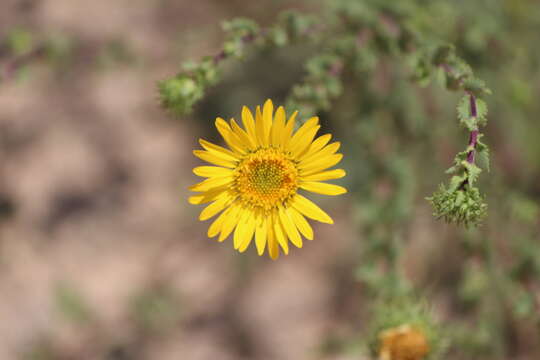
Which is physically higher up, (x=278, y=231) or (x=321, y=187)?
(x=321, y=187)

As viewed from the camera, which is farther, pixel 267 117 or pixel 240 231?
pixel 240 231

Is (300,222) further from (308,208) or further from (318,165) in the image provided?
(318,165)

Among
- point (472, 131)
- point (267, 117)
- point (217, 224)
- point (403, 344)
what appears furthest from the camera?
point (403, 344)

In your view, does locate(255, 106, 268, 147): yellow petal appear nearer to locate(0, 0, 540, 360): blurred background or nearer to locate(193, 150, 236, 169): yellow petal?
locate(193, 150, 236, 169): yellow petal

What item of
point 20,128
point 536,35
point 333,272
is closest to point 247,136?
point 333,272

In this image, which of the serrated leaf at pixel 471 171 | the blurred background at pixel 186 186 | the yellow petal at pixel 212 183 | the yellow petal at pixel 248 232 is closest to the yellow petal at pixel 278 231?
the yellow petal at pixel 248 232

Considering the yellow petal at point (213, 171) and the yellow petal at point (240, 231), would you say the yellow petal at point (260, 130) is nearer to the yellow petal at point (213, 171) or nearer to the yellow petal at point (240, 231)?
the yellow petal at point (213, 171)

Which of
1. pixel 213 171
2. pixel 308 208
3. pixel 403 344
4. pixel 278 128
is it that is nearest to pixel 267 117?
pixel 278 128
